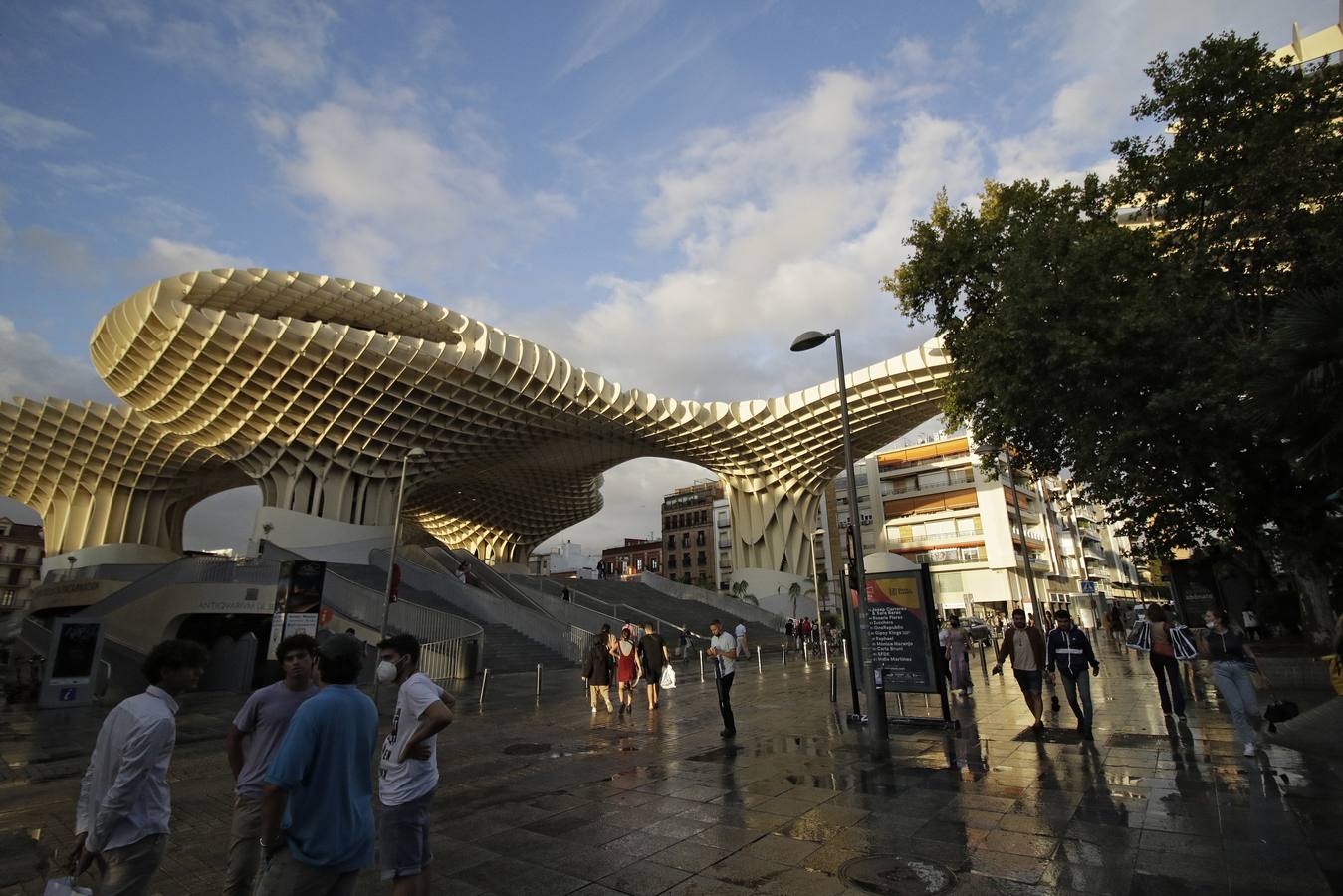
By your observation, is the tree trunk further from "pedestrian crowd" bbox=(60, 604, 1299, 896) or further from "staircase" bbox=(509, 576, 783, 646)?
"staircase" bbox=(509, 576, 783, 646)

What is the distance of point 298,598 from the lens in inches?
538

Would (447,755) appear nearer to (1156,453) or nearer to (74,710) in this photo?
(74,710)

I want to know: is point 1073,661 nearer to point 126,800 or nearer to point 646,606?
point 126,800

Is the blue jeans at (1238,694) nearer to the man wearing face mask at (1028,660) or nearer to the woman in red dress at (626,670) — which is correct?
the man wearing face mask at (1028,660)

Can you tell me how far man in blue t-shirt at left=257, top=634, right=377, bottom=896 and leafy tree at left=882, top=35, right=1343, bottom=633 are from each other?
11.2m

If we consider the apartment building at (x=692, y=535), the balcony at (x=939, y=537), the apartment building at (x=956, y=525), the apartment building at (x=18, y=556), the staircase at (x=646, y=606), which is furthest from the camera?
the apartment building at (x=692, y=535)

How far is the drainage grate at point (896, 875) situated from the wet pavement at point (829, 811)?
0.05 ft

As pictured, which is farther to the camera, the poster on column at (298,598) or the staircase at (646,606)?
the staircase at (646,606)

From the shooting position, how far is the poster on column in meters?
13.5

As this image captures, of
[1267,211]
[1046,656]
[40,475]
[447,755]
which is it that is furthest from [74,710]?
[40,475]

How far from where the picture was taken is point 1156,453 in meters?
11.7

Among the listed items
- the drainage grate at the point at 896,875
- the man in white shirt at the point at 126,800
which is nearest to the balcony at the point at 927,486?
the drainage grate at the point at 896,875

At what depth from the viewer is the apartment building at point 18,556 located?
58.3 m

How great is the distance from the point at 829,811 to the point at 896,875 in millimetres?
1427
